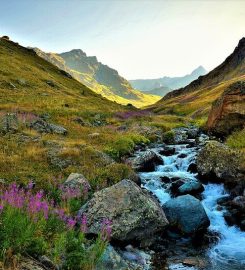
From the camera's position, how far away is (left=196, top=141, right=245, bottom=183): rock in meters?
15.8

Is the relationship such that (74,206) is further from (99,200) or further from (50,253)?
(50,253)

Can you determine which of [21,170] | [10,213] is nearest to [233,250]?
[10,213]

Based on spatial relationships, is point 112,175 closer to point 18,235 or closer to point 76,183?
point 76,183

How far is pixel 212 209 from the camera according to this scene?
14.1 m

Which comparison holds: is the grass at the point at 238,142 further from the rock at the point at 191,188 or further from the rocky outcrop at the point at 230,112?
the rocky outcrop at the point at 230,112

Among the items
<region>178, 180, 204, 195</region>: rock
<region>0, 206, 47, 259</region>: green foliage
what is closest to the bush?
<region>0, 206, 47, 259</region>: green foliage

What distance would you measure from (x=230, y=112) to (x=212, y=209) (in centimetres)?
1468

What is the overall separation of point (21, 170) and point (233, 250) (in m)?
8.20

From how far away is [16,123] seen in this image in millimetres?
23125

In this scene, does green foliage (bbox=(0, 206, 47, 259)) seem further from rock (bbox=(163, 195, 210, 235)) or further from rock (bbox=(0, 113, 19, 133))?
rock (bbox=(0, 113, 19, 133))

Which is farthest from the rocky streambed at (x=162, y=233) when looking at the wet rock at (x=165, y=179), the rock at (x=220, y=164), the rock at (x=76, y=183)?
the wet rock at (x=165, y=179)

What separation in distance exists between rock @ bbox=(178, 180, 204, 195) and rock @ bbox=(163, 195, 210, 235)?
2592 mm

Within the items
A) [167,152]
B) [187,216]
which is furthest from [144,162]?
[187,216]

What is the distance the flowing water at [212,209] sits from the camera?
10.2m
